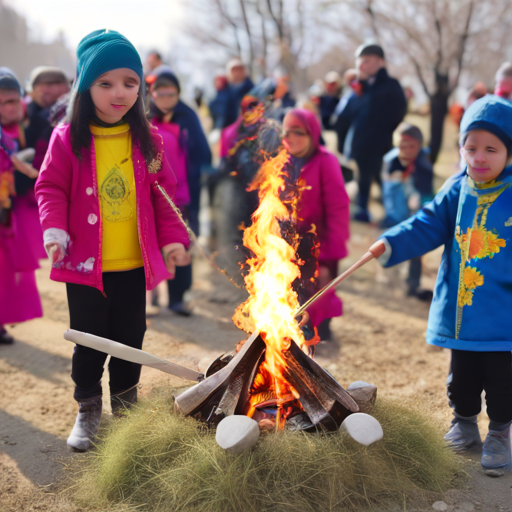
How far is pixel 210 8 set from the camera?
70.5ft

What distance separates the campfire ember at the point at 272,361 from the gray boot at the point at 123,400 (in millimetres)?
529

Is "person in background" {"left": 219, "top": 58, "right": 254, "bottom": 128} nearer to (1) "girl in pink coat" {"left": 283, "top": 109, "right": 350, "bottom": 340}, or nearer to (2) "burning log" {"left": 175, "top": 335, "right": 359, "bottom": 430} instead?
(1) "girl in pink coat" {"left": 283, "top": 109, "right": 350, "bottom": 340}

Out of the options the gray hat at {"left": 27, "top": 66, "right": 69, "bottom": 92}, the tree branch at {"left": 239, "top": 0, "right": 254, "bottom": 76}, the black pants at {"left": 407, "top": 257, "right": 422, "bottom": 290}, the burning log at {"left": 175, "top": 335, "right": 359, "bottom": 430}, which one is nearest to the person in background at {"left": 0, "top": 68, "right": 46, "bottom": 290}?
the gray hat at {"left": 27, "top": 66, "right": 69, "bottom": 92}

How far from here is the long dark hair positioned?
2.86 m

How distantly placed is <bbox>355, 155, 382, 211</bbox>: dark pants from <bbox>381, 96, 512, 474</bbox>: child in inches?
199

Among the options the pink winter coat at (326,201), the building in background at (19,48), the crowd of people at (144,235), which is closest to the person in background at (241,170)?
the crowd of people at (144,235)

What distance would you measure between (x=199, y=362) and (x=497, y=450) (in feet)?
6.22

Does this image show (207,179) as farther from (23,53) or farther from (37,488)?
(23,53)

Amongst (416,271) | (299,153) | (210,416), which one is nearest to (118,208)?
(210,416)

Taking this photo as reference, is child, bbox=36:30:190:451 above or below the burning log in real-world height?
above

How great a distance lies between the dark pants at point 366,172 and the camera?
8125 mm

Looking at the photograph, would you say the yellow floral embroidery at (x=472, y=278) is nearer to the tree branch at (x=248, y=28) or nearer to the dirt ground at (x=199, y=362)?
the dirt ground at (x=199, y=362)

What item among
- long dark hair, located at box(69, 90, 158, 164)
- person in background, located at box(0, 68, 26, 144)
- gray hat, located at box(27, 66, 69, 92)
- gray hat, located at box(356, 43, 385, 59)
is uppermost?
gray hat, located at box(356, 43, 385, 59)

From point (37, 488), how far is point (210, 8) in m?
21.3
